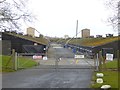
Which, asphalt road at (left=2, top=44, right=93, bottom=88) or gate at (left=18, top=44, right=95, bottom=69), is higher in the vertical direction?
gate at (left=18, top=44, right=95, bottom=69)

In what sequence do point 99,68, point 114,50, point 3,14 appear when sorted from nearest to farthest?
point 99,68
point 3,14
point 114,50

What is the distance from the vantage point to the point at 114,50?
46.2 meters

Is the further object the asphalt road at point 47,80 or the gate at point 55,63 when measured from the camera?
the gate at point 55,63

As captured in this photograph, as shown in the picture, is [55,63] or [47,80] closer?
[47,80]

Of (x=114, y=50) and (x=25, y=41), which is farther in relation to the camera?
(x=25, y=41)

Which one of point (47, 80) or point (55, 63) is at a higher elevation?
point (55, 63)

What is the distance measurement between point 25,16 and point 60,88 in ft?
52.6

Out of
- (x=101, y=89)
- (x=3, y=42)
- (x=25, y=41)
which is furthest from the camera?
(x=25, y=41)

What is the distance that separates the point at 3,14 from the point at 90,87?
1522 centimetres

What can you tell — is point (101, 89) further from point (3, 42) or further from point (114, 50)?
point (3, 42)

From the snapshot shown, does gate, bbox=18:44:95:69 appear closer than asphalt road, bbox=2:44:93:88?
No

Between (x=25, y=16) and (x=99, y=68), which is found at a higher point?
(x=25, y=16)

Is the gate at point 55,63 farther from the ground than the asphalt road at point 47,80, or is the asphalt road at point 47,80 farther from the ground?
the gate at point 55,63

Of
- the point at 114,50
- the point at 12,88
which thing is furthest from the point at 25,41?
the point at 12,88
